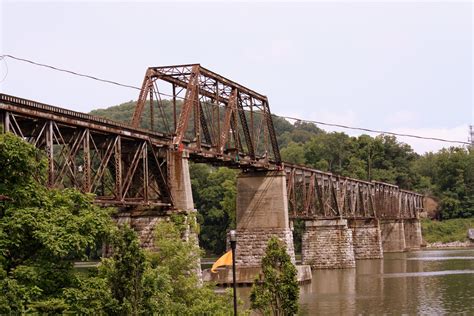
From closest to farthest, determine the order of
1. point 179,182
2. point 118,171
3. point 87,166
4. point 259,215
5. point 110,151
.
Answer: point 87,166, point 118,171, point 110,151, point 179,182, point 259,215

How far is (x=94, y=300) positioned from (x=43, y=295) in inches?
60.3

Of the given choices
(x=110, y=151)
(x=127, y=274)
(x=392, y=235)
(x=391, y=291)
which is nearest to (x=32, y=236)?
(x=127, y=274)

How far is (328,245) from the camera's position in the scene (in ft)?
278

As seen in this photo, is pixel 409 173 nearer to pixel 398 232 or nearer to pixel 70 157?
pixel 398 232

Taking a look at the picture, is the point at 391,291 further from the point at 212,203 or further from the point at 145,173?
the point at 212,203

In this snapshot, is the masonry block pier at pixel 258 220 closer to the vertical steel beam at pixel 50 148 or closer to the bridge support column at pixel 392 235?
the vertical steel beam at pixel 50 148

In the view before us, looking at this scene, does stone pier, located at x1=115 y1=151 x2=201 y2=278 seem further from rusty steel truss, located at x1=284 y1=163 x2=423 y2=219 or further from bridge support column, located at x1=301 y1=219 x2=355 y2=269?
bridge support column, located at x1=301 y1=219 x2=355 y2=269

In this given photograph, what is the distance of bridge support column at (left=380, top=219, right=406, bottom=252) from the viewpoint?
126688mm

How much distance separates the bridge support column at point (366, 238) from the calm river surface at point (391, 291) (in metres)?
17.4

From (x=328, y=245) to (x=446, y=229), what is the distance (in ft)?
261

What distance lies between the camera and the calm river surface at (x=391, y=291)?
153 feet

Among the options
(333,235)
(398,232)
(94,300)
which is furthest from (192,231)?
(398,232)

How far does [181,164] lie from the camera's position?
4688 centimetres

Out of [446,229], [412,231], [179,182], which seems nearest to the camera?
[179,182]
